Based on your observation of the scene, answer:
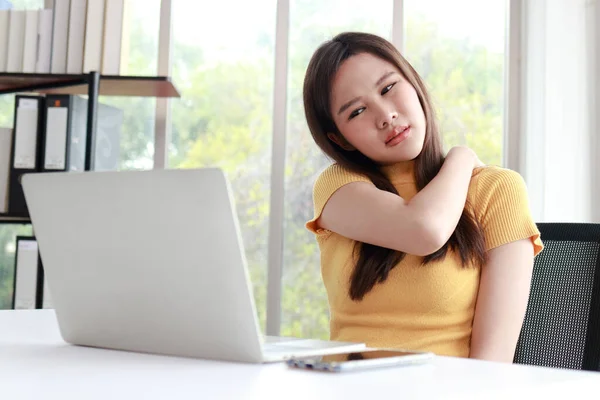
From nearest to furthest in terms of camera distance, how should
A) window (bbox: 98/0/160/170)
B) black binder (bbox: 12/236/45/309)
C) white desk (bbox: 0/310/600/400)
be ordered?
white desk (bbox: 0/310/600/400) → black binder (bbox: 12/236/45/309) → window (bbox: 98/0/160/170)

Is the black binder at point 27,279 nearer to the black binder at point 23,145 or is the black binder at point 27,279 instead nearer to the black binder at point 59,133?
the black binder at point 23,145

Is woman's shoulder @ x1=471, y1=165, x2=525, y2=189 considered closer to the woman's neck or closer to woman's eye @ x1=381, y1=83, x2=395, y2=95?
the woman's neck

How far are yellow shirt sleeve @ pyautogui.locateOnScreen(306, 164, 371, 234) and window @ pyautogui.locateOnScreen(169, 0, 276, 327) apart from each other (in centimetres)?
186

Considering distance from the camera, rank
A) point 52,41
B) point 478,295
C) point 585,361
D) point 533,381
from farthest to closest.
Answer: point 52,41 < point 478,295 < point 585,361 < point 533,381

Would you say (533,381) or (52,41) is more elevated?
(52,41)

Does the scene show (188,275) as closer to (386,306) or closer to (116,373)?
(116,373)

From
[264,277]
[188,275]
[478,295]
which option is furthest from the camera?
[264,277]

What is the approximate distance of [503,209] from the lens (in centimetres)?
129

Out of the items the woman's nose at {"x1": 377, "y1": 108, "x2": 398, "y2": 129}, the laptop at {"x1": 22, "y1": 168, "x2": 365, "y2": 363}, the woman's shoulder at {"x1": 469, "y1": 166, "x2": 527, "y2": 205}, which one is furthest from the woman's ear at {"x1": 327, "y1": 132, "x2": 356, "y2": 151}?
the laptop at {"x1": 22, "y1": 168, "x2": 365, "y2": 363}

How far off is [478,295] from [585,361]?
0.63 feet

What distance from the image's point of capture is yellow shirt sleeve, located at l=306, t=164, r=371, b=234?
1370mm

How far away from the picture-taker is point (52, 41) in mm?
3049

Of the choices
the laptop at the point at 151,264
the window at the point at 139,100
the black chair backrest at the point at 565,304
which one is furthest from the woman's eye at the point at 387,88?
the window at the point at 139,100

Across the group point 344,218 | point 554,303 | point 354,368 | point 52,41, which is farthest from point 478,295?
point 52,41
